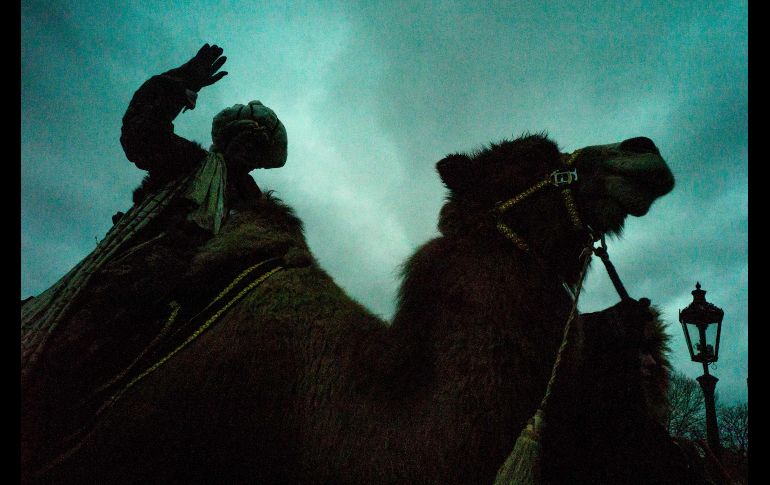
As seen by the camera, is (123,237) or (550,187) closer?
(550,187)

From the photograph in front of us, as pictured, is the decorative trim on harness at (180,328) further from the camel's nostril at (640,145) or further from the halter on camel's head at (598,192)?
the camel's nostril at (640,145)

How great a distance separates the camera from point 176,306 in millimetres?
2637

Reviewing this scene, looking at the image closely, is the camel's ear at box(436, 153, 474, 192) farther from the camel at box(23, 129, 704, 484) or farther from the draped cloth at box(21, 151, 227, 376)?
the draped cloth at box(21, 151, 227, 376)

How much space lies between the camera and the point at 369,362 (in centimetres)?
222

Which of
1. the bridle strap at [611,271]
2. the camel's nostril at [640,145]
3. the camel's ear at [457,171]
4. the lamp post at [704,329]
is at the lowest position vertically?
the bridle strap at [611,271]

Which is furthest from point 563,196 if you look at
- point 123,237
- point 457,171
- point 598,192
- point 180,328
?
point 123,237

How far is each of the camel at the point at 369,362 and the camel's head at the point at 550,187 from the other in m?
0.01

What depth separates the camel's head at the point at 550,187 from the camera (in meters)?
2.49

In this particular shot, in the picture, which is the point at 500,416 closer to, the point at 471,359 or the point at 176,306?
the point at 471,359

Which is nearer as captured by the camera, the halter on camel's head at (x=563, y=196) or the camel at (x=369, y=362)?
the camel at (x=369, y=362)

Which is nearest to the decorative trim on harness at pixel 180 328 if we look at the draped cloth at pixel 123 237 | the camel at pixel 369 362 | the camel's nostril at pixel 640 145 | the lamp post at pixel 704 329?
the camel at pixel 369 362

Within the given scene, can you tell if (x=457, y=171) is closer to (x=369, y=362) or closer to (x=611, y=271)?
(x=611, y=271)

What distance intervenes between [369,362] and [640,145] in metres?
2.01
